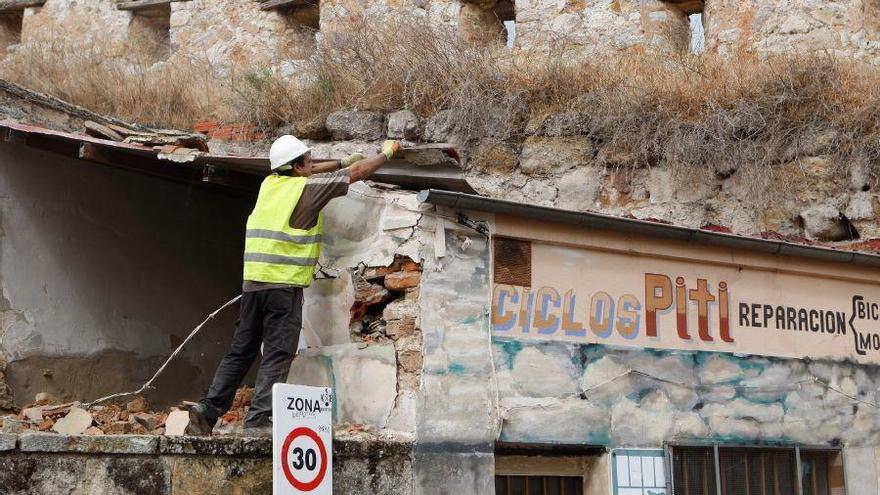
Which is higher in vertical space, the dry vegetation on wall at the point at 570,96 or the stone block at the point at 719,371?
the dry vegetation on wall at the point at 570,96

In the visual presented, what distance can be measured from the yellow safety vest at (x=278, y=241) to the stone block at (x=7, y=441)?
1.71 metres

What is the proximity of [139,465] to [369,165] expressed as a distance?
2.27 meters

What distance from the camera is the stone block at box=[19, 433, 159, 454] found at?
19.6ft

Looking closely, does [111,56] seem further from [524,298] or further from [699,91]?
[524,298]

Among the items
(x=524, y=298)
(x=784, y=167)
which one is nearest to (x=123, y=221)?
(x=524, y=298)

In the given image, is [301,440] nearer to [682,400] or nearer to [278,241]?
[278,241]

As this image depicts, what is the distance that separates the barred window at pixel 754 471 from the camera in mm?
8156

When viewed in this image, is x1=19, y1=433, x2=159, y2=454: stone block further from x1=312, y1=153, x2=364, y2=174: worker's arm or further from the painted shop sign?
the painted shop sign

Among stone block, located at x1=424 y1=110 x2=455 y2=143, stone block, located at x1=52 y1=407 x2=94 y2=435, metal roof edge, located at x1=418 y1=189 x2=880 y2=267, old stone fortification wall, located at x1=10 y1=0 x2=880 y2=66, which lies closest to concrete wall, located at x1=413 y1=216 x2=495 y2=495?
metal roof edge, located at x1=418 y1=189 x2=880 y2=267

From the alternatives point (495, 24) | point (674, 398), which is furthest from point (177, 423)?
point (495, 24)

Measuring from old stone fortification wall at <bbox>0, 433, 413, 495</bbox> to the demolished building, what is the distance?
1 centimetres

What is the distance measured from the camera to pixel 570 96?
36.4 ft

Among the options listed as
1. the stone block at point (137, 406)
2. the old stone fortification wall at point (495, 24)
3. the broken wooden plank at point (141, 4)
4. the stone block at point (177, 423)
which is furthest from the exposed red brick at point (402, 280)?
the broken wooden plank at point (141, 4)

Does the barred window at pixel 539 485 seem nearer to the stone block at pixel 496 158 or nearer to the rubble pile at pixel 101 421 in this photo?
the rubble pile at pixel 101 421
